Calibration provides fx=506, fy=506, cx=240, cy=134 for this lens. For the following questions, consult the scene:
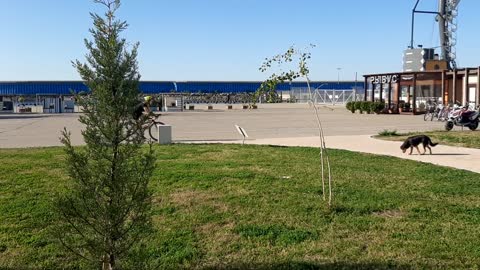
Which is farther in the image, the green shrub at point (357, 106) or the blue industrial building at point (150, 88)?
the blue industrial building at point (150, 88)

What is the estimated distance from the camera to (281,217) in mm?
6266

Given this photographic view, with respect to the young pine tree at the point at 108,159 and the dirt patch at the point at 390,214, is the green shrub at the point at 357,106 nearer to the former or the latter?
the dirt patch at the point at 390,214

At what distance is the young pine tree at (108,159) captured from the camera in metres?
3.26

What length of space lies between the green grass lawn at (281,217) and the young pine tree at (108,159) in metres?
1.35

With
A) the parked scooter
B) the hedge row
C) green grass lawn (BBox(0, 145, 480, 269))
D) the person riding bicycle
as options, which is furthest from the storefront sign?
the person riding bicycle

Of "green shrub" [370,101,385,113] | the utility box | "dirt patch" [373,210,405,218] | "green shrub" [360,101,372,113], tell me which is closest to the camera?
"dirt patch" [373,210,405,218]

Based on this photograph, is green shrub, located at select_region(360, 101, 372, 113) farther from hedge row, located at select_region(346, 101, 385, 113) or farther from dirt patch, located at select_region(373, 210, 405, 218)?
dirt patch, located at select_region(373, 210, 405, 218)

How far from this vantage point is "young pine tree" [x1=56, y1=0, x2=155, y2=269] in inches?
128

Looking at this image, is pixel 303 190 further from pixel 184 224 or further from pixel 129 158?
pixel 129 158

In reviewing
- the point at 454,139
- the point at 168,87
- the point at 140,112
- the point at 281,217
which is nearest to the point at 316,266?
the point at 281,217

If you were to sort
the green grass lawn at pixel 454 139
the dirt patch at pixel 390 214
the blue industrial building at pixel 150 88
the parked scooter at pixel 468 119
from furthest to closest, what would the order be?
the blue industrial building at pixel 150 88
the parked scooter at pixel 468 119
the green grass lawn at pixel 454 139
the dirt patch at pixel 390 214

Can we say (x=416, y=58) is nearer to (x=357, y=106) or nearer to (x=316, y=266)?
(x=357, y=106)

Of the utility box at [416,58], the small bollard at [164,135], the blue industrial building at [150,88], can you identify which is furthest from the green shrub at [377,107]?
the small bollard at [164,135]

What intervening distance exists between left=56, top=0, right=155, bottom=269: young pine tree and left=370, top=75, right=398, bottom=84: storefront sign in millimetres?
38955
